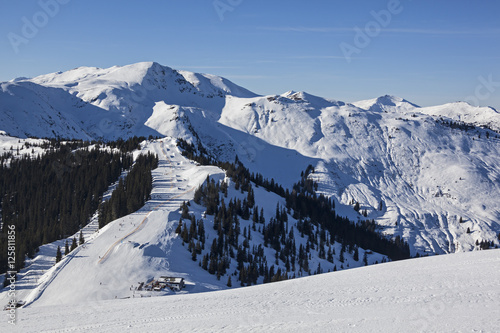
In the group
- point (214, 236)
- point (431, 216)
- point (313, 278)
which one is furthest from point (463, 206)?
point (313, 278)

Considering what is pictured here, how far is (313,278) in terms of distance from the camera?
35.2 meters

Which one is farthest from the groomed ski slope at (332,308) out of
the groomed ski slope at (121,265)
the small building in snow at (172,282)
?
the small building in snow at (172,282)

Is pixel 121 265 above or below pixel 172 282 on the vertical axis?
above

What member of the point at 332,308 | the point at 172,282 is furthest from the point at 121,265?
the point at 332,308

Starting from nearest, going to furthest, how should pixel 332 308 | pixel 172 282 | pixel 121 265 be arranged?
1. pixel 332 308
2. pixel 172 282
3. pixel 121 265

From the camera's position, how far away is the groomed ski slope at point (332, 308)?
70.3 ft

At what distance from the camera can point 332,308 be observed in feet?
81.7

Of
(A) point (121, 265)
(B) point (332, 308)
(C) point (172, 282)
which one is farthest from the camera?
(A) point (121, 265)

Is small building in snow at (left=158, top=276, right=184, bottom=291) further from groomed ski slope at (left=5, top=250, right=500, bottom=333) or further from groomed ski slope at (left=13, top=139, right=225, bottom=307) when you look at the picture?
groomed ski slope at (left=5, top=250, right=500, bottom=333)

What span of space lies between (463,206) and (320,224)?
11204cm

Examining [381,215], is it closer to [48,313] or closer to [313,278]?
[313,278]

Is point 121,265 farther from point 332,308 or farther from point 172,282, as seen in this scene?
point 332,308

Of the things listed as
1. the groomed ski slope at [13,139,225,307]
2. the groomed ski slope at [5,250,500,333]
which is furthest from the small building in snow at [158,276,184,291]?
the groomed ski slope at [5,250,500,333]

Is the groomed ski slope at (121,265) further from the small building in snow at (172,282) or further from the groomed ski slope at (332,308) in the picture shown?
the groomed ski slope at (332,308)
